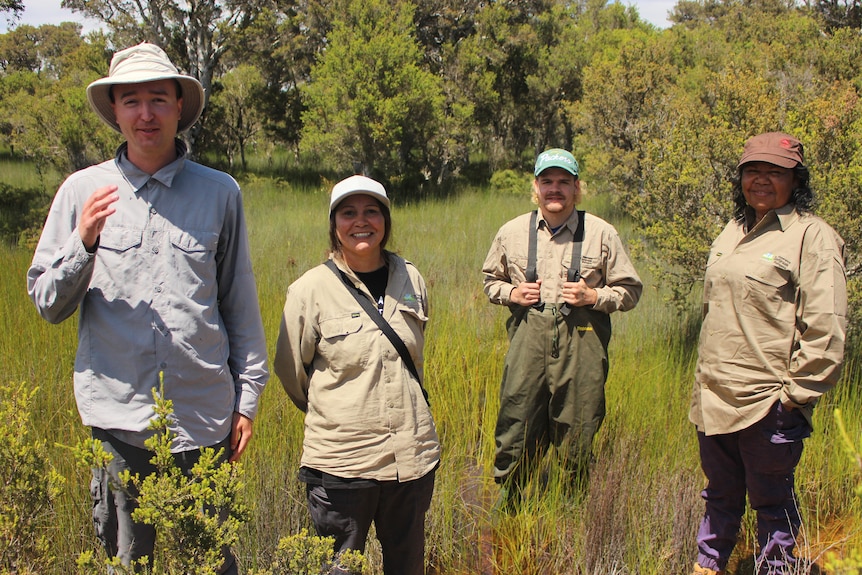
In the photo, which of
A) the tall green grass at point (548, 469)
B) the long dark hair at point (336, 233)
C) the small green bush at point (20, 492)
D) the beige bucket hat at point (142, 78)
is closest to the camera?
the small green bush at point (20, 492)

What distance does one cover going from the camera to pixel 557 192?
317cm

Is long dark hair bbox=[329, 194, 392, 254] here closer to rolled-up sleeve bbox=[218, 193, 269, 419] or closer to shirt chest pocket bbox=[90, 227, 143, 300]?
rolled-up sleeve bbox=[218, 193, 269, 419]

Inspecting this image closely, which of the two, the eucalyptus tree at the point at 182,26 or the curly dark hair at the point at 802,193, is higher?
the eucalyptus tree at the point at 182,26

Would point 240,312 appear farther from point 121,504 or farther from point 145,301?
point 121,504

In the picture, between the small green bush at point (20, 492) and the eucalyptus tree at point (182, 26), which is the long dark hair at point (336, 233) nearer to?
the small green bush at point (20, 492)

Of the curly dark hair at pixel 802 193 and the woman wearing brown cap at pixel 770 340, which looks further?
the curly dark hair at pixel 802 193

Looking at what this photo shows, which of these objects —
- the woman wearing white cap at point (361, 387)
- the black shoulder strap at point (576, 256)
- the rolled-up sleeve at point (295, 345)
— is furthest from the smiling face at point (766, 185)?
the rolled-up sleeve at point (295, 345)

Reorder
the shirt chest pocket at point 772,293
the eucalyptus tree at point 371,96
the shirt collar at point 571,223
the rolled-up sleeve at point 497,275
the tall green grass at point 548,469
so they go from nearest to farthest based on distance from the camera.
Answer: the shirt chest pocket at point 772,293 → the tall green grass at point 548,469 → the shirt collar at point 571,223 → the rolled-up sleeve at point 497,275 → the eucalyptus tree at point 371,96

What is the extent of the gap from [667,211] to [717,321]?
293cm

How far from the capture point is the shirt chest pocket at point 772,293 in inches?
103

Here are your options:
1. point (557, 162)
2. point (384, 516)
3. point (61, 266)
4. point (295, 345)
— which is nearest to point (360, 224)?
point (295, 345)

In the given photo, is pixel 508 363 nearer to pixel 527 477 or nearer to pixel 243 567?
pixel 527 477

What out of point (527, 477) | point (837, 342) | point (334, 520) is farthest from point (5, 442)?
point (837, 342)

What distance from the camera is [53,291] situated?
1.87 m
